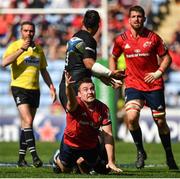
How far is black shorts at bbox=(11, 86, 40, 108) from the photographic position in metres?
13.5

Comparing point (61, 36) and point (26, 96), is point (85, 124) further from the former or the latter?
point (61, 36)

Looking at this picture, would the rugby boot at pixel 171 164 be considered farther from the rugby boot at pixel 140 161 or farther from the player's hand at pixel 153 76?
the player's hand at pixel 153 76

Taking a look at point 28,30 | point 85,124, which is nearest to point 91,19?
point 85,124

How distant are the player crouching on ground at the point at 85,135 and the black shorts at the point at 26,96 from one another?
264cm

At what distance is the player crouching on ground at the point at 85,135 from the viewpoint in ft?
34.7

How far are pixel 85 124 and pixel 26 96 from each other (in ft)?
9.88

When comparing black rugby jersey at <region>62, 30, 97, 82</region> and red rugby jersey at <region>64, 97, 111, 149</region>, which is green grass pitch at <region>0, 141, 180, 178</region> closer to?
red rugby jersey at <region>64, 97, 111, 149</region>

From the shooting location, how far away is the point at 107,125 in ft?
35.3

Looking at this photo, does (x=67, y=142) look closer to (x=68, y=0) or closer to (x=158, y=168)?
(x=158, y=168)

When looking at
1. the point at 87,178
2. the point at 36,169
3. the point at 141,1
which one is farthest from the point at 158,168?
the point at 141,1

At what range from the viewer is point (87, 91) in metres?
10.4

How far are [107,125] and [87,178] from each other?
41.2 inches

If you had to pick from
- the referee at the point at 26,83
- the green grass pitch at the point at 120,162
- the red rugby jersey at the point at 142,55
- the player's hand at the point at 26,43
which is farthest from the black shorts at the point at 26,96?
the red rugby jersey at the point at 142,55

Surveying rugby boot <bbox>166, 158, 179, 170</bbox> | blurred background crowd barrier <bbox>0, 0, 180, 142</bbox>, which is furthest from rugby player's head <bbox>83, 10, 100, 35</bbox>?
blurred background crowd barrier <bbox>0, 0, 180, 142</bbox>
